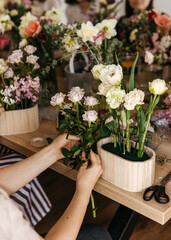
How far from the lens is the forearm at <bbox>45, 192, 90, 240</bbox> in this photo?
1026 mm

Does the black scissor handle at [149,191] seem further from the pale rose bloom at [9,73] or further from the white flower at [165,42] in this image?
the white flower at [165,42]

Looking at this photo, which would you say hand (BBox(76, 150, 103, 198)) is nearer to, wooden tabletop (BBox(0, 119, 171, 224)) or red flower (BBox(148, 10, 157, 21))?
wooden tabletop (BBox(0, 119, 171, 224))

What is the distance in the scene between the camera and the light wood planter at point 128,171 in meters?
1.13

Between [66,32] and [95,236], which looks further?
[66,32]

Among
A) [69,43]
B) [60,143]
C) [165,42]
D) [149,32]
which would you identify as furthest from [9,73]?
[149,32]

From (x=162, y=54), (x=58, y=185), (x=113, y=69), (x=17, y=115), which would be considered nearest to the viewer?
(x=113, y=69)

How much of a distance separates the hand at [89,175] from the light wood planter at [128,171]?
0.03m

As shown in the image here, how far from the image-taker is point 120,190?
3.92 ft

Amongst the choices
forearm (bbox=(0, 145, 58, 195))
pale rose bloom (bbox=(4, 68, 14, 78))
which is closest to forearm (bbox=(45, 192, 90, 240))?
forearm (bbox=(0, 145, 58, 195))

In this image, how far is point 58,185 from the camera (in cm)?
249

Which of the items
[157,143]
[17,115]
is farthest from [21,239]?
[17,115]

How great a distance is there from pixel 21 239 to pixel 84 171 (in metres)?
0.40

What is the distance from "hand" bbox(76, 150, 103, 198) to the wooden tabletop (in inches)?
3.0

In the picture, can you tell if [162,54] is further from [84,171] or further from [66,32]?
[84,171]
